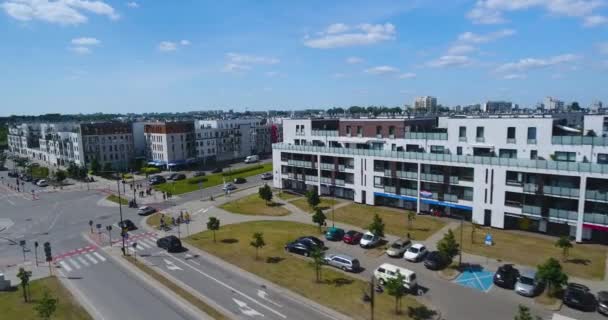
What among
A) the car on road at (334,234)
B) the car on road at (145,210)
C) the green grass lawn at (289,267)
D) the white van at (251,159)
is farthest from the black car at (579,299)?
the white van at (251,159)

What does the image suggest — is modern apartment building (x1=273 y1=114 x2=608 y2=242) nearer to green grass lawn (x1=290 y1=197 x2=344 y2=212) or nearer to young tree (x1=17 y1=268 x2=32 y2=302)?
green grass lawn (x1=290 y1=197 x2=344 y2=212)

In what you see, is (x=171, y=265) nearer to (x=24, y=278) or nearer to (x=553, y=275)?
(x=24, y=278)

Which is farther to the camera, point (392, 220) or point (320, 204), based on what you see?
point (320, 204)

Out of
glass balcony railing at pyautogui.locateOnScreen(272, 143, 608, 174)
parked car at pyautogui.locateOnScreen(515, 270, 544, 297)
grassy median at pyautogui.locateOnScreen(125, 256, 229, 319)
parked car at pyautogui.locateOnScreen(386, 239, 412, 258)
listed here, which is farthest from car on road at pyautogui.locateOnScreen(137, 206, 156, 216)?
parked car at pyautogui.locateOnScreen(515, 270, 544, 297)

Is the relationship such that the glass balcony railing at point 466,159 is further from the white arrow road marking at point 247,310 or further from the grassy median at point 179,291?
the grassy median at point 179,291

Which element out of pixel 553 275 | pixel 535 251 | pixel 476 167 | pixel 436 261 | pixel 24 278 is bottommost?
pixel 535 251

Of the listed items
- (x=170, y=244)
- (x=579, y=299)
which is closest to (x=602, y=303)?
(x=579, y=299)
